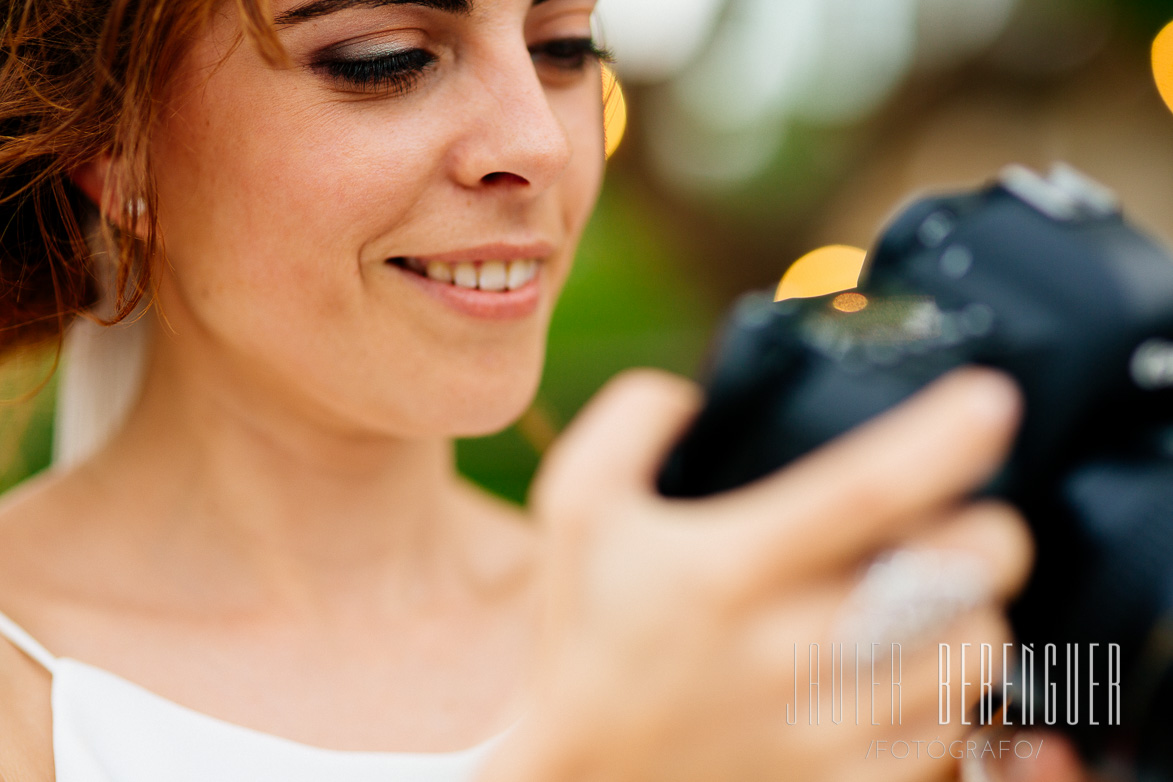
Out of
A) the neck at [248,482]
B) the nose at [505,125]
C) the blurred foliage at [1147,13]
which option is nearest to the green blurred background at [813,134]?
the blurred foliage at [1147,13]

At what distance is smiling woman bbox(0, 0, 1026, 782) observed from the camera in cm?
45

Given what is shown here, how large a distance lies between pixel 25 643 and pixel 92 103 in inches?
16.5

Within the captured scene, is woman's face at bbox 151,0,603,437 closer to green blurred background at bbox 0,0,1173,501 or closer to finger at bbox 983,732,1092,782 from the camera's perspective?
finger at bbox 983,732,1092,782

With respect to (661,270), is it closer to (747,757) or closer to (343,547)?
(343,547)

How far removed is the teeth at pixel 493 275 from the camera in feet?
2.68

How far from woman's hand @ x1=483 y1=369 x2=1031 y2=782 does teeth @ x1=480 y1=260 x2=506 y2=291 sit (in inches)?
14.0

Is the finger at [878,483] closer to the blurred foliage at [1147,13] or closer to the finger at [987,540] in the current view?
the finger at [987,540]

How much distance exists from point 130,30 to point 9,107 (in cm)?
→ 12

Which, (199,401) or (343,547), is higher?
(199,401)

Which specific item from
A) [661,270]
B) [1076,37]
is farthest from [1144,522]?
[1076,37]

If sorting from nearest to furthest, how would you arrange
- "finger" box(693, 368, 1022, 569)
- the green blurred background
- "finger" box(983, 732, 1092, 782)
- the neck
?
"finger" box(693, 368, 1022, 569)
"finger" box(983, 732, 1092, 782)
the neck
the green blurred background

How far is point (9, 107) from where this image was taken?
75 cm

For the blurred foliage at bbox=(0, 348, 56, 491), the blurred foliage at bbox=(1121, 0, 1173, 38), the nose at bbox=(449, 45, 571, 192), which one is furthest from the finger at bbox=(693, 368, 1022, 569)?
the blurred foliage at bbox=(1121, 0, 1173, 38)

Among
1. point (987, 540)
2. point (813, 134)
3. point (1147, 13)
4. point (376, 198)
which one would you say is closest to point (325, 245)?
point (376, 198)
